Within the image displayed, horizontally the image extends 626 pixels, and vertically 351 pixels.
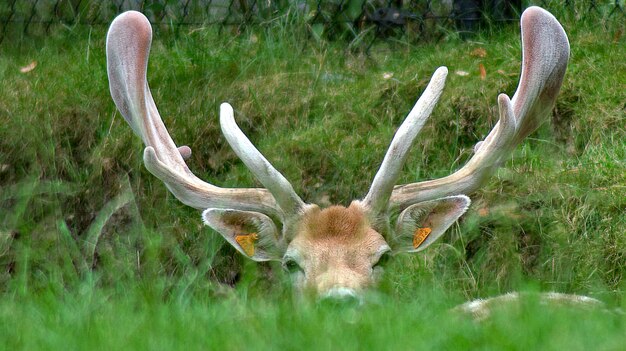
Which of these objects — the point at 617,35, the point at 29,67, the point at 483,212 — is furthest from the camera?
the point at 29,67

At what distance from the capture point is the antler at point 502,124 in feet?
18.1

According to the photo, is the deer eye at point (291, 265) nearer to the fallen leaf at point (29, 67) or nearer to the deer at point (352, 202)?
the deer at point (352, 202)

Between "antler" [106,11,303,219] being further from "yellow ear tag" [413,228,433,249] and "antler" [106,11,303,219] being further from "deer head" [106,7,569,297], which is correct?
"yellow ear tag" [413,228,433,249]

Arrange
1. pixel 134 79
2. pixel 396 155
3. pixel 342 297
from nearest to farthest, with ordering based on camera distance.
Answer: pixel 342 297
pixel 396 155
pixel 134 79

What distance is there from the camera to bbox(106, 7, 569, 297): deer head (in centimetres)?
543

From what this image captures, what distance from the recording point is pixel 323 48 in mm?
8953

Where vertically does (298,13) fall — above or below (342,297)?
below

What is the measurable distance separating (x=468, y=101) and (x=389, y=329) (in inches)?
171

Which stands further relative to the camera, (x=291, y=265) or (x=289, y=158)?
(x=289, y=158)

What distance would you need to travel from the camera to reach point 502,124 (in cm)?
562

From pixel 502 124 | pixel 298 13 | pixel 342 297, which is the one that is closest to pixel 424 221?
pixel 502 124

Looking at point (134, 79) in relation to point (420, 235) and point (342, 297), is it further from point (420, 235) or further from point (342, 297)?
point (342, 297)

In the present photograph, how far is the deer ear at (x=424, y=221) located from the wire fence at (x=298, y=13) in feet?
11.2

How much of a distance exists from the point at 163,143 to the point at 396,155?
133 cm
